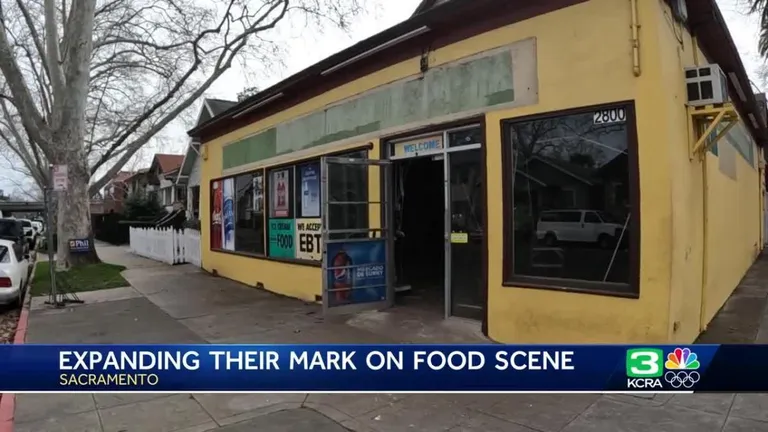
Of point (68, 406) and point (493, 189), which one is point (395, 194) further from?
point (68, 406)

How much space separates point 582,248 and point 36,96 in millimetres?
31908

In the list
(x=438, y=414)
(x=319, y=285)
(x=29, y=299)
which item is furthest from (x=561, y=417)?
(x=29, y=299)

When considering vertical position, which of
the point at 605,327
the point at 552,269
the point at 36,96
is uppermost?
the point at 36,96

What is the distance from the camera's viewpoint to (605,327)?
211 inches

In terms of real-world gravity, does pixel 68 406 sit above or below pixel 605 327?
below

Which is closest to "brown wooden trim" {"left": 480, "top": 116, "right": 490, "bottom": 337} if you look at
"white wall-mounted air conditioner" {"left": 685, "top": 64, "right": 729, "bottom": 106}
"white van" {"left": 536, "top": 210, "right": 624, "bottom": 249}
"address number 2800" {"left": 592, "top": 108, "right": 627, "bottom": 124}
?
"white van" {"left": 536, "top": 210, "right": 624, "bottom": 249}

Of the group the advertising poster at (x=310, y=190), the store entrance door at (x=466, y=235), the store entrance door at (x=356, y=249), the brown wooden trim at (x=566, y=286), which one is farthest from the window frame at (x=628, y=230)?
the advertising poster at (x=310, y=190)

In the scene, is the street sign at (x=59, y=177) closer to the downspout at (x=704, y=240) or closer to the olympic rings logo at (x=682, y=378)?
the olympic rings logo at (x=682, y=378)

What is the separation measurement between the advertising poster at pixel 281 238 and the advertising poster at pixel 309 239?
23cm

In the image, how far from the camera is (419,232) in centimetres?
1046

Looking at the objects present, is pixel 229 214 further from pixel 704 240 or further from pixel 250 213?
pixel 704 240

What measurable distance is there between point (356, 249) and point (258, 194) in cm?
461

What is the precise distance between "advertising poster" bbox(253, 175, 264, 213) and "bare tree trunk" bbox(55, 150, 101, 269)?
723cm

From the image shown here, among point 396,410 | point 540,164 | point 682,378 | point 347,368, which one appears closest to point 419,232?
point 540,164
